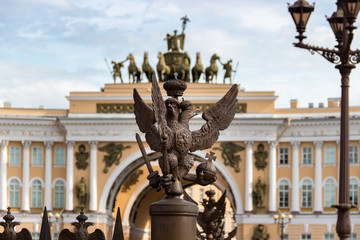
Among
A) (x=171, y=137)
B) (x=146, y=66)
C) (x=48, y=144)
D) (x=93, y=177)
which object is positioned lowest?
(x=93, y=177)

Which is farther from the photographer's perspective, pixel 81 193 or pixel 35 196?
pixel 35 196

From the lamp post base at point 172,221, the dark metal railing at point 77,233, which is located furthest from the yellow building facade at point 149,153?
the lamp post base at point 172,221

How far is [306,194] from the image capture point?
203 ft

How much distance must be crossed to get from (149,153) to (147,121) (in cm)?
4962

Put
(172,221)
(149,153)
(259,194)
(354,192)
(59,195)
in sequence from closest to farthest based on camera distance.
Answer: (172,221) < (149,153) < (259,194) < (354,192) < (59,195)

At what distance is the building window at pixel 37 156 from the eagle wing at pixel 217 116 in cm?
5130

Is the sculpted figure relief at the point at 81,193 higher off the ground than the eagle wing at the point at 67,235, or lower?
lower

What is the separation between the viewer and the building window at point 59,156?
62.8 metres

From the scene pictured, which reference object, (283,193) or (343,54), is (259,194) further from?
(343,54)

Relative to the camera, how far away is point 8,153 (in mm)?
62281

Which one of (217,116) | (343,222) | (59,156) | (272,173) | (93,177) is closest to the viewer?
(217,116)

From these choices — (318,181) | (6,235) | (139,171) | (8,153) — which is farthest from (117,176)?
(6,235)

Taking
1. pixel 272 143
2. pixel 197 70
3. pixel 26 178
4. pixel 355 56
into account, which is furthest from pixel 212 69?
pixel 355 56

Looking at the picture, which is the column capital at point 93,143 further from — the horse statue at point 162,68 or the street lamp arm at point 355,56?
the street lamp arm at point 355,56
